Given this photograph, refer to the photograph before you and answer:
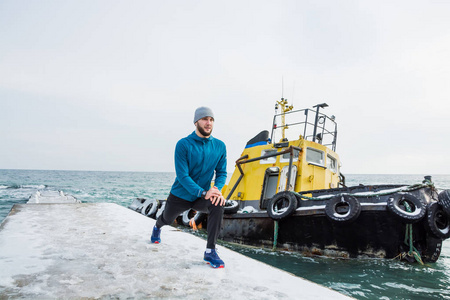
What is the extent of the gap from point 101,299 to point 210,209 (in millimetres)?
1235

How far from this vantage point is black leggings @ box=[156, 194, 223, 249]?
2682 millimetres

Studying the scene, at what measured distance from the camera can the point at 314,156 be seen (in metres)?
7.97

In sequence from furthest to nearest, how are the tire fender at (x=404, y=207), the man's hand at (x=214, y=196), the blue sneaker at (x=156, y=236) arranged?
the tire fender at (x=404, y=207), the blue sneaker at (x=156, y=236), the man's hand at (x=214, y=196)

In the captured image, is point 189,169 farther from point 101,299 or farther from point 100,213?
point 100,213

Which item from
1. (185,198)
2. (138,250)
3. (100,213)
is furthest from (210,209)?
(100,213)

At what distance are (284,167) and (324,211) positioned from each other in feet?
6.42

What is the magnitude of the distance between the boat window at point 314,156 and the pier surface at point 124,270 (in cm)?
507

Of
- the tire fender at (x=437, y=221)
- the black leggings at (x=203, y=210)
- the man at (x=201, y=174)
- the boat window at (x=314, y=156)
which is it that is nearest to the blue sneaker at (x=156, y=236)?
the black leggings at (x=203, y=210)

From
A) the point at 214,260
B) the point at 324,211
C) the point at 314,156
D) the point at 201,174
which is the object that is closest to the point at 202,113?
the point at 201,174

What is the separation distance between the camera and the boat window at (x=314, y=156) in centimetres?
781

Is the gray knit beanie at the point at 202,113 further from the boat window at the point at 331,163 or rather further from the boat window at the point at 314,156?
the boat window at the point at 331,163

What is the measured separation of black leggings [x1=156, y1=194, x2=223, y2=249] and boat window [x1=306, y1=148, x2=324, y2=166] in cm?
548

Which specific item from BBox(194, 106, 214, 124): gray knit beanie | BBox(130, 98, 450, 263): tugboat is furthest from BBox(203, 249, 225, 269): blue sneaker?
BBox(130, 98, 450, 263): tugboat

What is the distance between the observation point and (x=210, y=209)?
2762 millimetres
